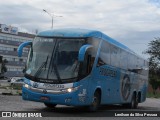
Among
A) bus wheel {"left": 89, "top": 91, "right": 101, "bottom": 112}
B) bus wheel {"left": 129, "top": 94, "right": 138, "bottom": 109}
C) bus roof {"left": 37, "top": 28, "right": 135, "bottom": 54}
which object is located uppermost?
bus roof {"left": 37, "top": 28, "right": 135, "bottom": 54}

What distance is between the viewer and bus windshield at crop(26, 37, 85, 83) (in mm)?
14500

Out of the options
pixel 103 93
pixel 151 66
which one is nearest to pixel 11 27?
pixel 151 66

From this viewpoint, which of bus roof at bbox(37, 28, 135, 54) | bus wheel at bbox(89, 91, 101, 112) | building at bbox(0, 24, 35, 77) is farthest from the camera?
building at bbox(0, 24, 35, 77)

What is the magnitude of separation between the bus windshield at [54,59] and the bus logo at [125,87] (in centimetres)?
653

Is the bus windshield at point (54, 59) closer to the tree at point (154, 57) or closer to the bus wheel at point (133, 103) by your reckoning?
the bus wheel at point (133, 103)

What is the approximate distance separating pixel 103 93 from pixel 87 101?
80.4 inches

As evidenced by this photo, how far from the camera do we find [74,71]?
47.6 feet

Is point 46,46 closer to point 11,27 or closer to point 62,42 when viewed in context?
point 62,42

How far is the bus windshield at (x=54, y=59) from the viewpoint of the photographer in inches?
571

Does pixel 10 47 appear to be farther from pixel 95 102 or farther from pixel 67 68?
pixel 67 68

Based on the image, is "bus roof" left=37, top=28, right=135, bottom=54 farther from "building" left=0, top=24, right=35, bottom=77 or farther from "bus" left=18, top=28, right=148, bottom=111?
"building" left=0, top=24, right=35, bottom=77

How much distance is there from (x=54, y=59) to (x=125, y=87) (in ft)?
24.9

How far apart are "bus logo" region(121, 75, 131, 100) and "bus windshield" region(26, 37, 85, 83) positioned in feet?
21.4

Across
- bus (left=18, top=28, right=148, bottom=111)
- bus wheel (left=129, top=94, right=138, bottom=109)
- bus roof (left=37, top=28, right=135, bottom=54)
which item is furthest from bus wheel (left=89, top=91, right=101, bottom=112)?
bus wheel (left=129, top=94, right=138, bottom=109)
